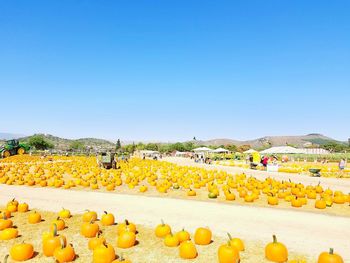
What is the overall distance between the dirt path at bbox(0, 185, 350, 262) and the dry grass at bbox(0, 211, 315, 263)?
97 centimetres

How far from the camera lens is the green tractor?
48.0m

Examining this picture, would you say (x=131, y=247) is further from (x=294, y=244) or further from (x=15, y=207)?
(x=15, y=207)

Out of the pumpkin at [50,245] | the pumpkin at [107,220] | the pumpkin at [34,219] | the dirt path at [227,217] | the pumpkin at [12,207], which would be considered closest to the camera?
the pumpkin at [50,245]

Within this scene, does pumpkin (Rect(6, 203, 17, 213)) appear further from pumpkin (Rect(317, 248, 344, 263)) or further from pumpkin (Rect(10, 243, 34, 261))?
pumpkin (Rect(317, 248, 344, 263))

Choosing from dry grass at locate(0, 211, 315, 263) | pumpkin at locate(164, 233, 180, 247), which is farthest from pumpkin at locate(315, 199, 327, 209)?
pumpkin at locate(164, 233, 180, 247)

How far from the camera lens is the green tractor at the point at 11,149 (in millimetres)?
47969

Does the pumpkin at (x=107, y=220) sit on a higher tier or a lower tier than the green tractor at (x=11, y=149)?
lower

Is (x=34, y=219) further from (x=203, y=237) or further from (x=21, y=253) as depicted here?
(x=203, y=237)

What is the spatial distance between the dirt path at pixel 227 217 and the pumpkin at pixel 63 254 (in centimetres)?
364

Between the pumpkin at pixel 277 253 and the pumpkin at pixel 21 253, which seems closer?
the pumpkin at pixel 277 253

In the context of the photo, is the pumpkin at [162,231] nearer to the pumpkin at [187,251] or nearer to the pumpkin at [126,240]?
the pumpkin at [126,240]

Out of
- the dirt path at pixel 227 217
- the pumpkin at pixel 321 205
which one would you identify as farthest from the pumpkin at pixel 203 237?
the pumpkin at pixel 321 205

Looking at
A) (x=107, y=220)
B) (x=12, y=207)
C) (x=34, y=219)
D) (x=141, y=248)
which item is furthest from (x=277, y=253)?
(x=12, y=207)

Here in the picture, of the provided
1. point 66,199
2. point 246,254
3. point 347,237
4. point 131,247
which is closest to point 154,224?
point 131,247
